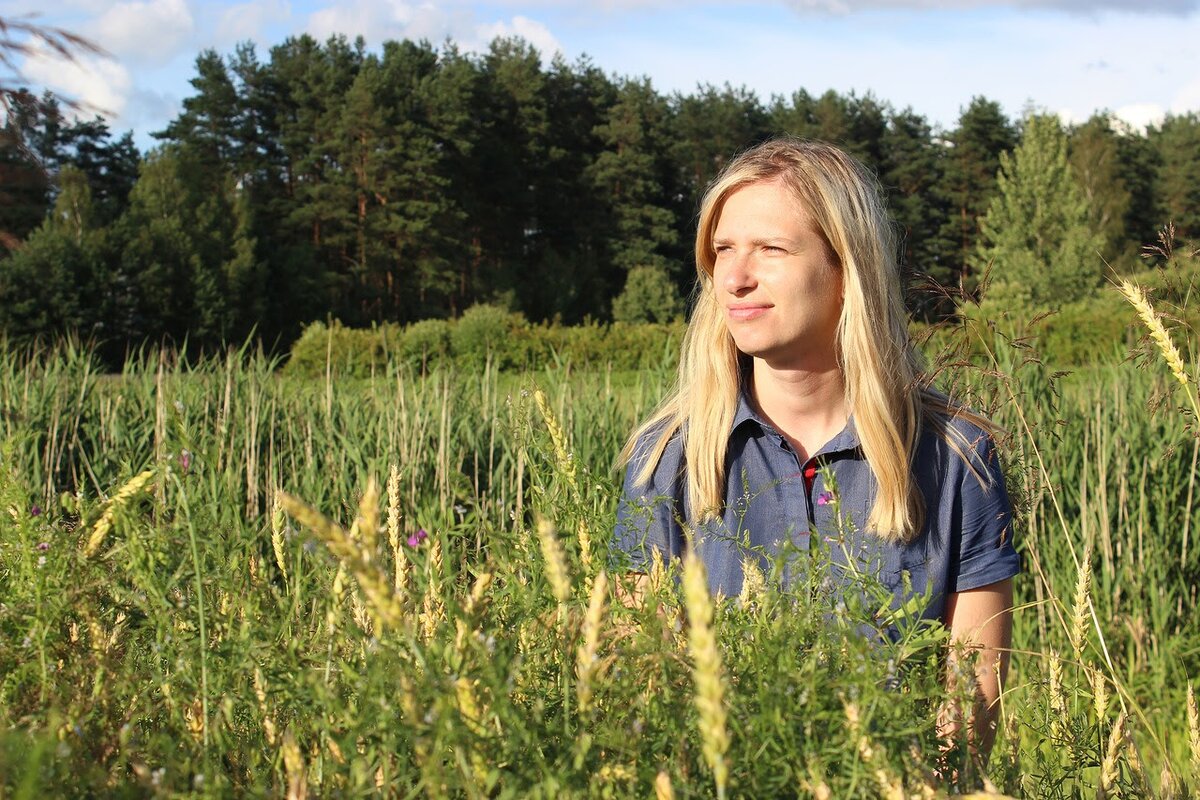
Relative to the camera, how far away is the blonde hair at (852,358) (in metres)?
2.20

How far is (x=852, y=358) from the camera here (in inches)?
90.7

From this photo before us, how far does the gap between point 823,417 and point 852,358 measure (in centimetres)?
18

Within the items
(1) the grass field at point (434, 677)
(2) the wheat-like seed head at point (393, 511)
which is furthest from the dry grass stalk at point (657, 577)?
(2) the wheat-like seed head at point (393, 511)

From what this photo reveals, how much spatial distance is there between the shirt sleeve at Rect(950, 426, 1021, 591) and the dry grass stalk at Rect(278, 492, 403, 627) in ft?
5.57

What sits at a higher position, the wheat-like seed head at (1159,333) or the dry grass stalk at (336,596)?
the wheat-like seed head at (1159,333)

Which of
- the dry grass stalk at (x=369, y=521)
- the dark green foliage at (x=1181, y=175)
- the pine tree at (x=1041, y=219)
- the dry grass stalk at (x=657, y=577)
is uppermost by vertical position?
the dark green foliage at (x=1181, y=175)

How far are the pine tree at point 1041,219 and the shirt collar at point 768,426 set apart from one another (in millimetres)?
37050

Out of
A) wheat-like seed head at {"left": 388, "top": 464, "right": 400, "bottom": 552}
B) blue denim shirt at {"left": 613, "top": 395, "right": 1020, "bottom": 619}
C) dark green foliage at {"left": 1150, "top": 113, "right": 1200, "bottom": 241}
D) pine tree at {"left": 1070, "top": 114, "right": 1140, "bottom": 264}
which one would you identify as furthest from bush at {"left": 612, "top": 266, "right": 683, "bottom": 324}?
wheat-like seed head at {"left": 388, "top": 464, "right": 400, "bottom": 552}

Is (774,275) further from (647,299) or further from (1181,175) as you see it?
(1181,175)

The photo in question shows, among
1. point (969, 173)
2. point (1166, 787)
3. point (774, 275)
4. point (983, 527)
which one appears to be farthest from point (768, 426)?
point (969, 173)

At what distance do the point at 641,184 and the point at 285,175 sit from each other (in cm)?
1407

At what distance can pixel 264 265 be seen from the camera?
115ft

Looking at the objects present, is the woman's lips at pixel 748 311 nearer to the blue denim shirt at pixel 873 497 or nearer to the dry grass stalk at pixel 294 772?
the blue denim shirt at pixel 873 497

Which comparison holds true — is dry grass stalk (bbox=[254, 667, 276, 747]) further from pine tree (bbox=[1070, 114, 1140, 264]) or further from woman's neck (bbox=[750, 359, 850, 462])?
pine tree (bbox=[1070, 114, 1140, 264])
